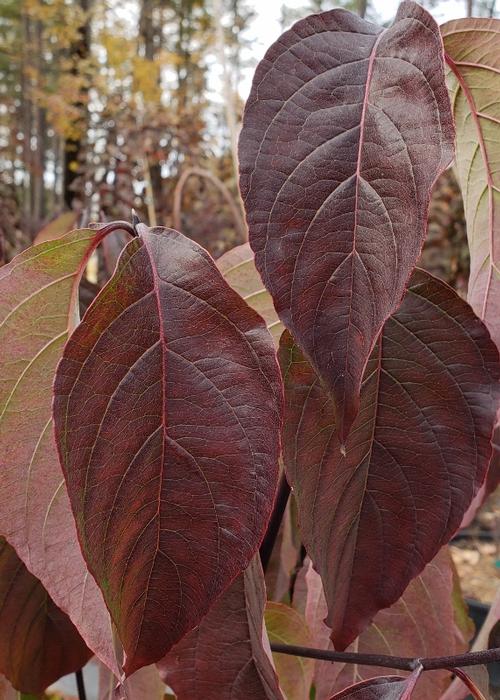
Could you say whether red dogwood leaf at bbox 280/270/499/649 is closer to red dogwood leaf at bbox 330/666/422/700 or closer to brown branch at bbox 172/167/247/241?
red dogwood leaf at bbox 330/666/422/700

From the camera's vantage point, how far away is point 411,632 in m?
0.40

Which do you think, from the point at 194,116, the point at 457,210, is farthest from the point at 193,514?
the point at 194,116

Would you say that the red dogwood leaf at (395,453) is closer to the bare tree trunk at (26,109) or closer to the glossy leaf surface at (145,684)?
the glossy leaf surface at (145,684)

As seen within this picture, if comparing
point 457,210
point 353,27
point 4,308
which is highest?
point 353,27

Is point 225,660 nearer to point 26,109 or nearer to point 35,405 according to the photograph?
point 35,405

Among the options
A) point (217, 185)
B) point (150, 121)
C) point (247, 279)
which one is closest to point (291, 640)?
point (247, 279)

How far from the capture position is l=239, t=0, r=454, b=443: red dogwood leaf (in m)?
0.23

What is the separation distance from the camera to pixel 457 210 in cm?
255

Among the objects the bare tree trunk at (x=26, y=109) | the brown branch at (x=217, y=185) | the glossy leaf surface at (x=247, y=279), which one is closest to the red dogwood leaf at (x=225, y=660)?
the glossy leaf surface at (x=247, y=279)

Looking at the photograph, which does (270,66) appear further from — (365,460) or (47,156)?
(47,156)

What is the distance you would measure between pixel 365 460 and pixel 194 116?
361cm

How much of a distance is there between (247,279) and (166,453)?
0.47ft

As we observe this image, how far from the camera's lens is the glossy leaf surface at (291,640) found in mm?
397

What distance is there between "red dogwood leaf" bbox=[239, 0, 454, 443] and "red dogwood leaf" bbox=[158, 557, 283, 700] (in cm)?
14
